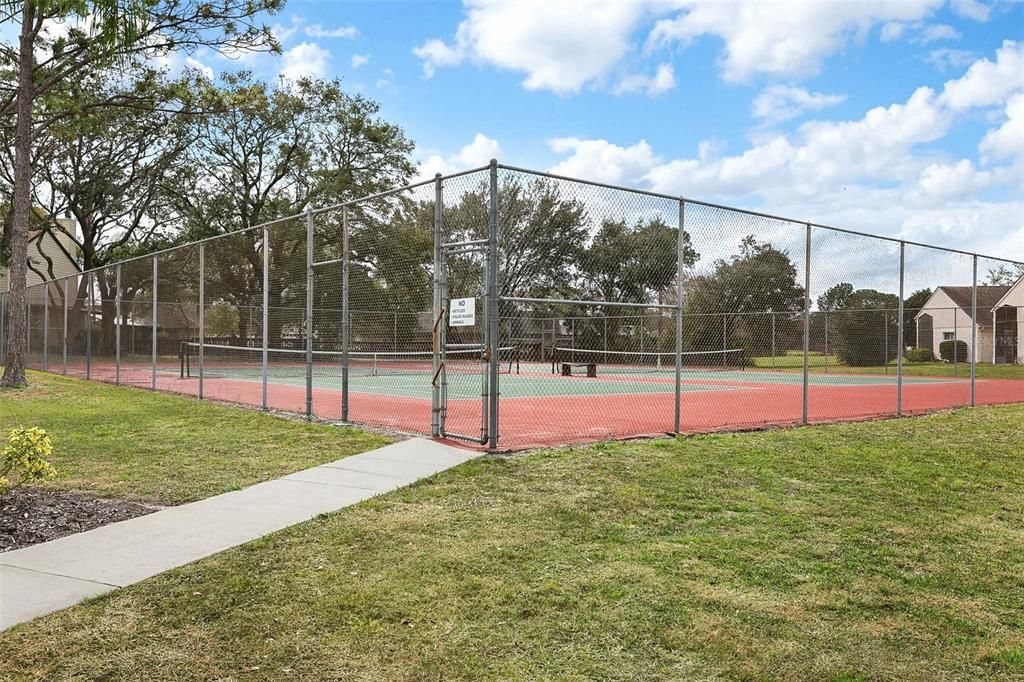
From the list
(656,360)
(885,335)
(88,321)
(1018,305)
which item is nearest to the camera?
(656,360)

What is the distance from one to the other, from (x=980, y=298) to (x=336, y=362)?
17.7 metres

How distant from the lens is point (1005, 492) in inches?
245

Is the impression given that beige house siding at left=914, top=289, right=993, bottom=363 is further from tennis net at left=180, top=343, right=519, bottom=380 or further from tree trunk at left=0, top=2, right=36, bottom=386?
tree trunk at left=0, top=2, right=36, bottom=386

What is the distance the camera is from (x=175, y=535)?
4.82m

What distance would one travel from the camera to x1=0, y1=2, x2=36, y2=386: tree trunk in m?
15.8

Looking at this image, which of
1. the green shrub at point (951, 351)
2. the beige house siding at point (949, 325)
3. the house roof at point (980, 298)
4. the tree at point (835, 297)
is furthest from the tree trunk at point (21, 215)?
the green shrub at point (951, 351)

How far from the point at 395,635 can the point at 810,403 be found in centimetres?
1222

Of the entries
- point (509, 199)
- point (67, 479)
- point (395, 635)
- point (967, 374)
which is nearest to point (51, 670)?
point (395, 635)

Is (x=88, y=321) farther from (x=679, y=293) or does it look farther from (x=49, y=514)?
(x=49, y=514)

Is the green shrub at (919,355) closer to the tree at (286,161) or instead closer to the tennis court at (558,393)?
the tennis court at (558,393)

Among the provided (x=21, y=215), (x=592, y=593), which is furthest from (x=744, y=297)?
(x=21, y=215)

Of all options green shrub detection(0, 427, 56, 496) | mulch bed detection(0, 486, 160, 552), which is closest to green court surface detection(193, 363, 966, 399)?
mulch bed detection(0, 486, 160, 552)

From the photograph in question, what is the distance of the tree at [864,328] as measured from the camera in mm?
14241

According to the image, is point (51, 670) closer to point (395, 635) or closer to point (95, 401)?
point (395, 635)
